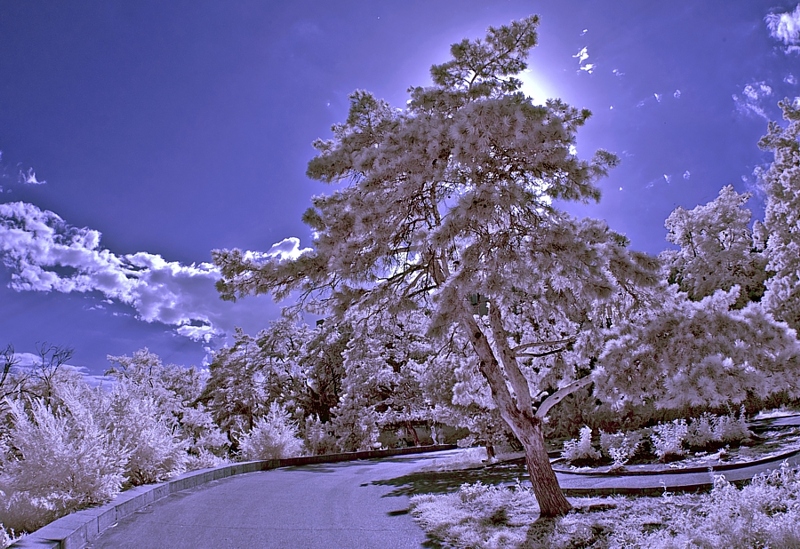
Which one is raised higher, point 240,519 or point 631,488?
point 240,519

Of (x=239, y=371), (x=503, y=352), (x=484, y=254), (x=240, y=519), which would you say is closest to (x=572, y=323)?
(x=503, y=352)

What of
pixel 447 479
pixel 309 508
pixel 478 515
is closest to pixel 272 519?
pixel 309 508

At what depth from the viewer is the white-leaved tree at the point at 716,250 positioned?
25922 millimetres

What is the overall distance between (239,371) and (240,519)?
22395 mm

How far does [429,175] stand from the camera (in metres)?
6.70

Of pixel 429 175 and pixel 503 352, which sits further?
pixel 503 352

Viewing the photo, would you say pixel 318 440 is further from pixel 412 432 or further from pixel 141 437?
pixel 141 437

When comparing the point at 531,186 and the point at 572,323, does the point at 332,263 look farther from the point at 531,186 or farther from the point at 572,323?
the point at 572,323

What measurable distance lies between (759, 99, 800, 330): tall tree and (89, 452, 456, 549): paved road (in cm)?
1346

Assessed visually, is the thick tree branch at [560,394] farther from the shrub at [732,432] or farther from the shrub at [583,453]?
the shrub at [732,432]

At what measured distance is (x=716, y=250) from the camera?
28906 millimetres

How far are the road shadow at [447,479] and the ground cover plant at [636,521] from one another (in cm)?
182

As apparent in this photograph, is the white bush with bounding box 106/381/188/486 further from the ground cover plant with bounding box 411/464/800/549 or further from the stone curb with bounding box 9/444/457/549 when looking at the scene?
the ground cover plant with bounding box 411/464/800/549

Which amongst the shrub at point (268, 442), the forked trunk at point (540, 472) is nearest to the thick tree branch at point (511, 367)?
the forked trunk at point (540, 472)
